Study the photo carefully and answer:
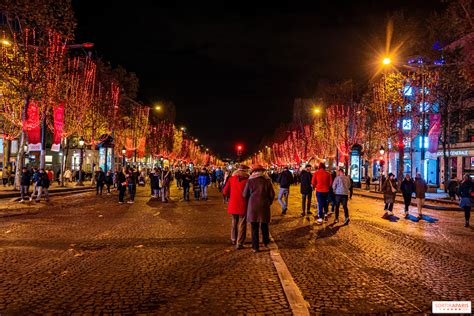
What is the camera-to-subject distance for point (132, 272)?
706cm

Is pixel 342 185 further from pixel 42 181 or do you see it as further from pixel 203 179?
pixel 42 181

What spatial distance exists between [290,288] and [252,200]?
2.96 metres

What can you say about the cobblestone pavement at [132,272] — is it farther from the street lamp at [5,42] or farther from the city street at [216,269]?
the street lamp at [5,42]

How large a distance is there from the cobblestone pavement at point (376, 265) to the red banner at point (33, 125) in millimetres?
22416

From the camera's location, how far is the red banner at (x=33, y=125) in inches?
1141

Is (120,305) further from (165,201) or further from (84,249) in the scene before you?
(165,201)

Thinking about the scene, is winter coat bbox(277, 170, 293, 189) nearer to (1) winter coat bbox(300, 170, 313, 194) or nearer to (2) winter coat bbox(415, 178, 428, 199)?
Answer: (1) winter coat bbox(300, 170, 313, 194)

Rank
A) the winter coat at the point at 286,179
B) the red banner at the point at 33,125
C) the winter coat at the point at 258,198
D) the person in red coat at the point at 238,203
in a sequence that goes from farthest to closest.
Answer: the red banner at the point at 33,125, the winter coat at the point at 286,179, the person in red coat at the point at 238,203, the winter coat at the point at 258,198

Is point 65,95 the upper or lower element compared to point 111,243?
upper

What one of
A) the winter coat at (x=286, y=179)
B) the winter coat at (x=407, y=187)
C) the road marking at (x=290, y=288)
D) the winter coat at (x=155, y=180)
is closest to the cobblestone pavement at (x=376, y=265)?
the road marking at (x=290, y=288)

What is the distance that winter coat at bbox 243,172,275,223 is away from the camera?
342 inches

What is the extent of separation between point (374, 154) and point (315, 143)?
16540 millimetres

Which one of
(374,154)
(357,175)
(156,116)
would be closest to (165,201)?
(357,175)

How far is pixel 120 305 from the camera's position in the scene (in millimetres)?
5367
